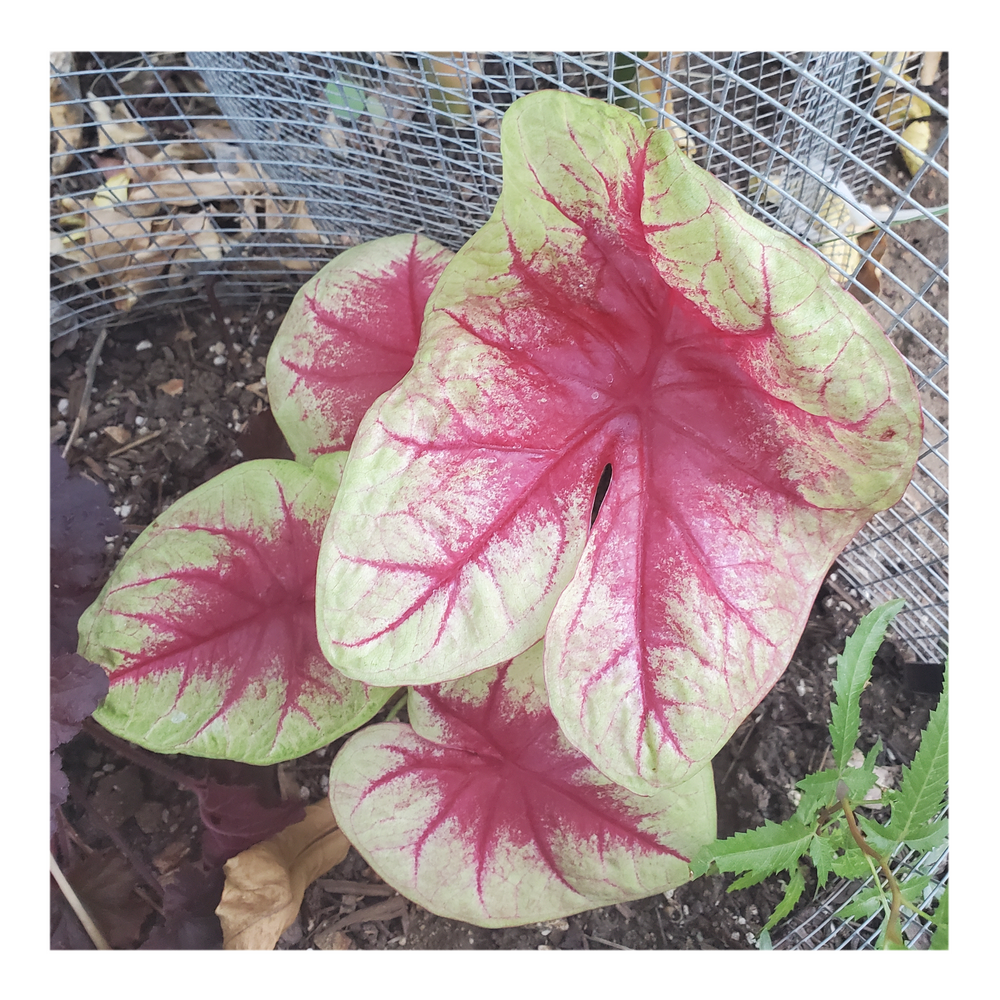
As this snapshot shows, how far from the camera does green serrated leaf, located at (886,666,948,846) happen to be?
793 mm

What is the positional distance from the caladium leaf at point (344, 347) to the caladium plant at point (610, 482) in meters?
0.27

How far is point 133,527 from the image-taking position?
1354 mm

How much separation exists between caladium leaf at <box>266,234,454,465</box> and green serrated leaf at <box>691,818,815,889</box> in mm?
676

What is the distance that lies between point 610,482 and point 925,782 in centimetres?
45

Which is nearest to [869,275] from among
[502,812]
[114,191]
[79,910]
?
[502,812]

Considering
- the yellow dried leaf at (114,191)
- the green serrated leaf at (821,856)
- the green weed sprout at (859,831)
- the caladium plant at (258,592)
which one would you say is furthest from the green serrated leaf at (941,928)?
the yellow dried leaf at (114,191)

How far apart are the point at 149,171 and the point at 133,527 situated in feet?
2.10

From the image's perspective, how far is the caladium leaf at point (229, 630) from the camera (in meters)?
0.94

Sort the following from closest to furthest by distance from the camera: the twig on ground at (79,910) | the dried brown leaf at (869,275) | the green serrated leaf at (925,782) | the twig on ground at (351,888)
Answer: the green serrated leaf at (925,782)
the twig on ground at (79,910)
the twig on ground at (351,888)
the dried brown leaf at (869,275)

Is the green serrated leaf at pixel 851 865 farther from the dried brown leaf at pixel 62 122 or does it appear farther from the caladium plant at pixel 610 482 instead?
the dried brown leaf at pixel 62 122

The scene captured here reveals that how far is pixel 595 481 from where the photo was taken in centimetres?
78

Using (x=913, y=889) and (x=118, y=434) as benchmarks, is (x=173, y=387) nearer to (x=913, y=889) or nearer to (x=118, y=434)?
(x=118, y=434)

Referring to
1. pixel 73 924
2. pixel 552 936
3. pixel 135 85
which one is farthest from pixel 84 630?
pixel 135 85

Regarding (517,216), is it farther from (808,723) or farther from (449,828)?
(808,723)
